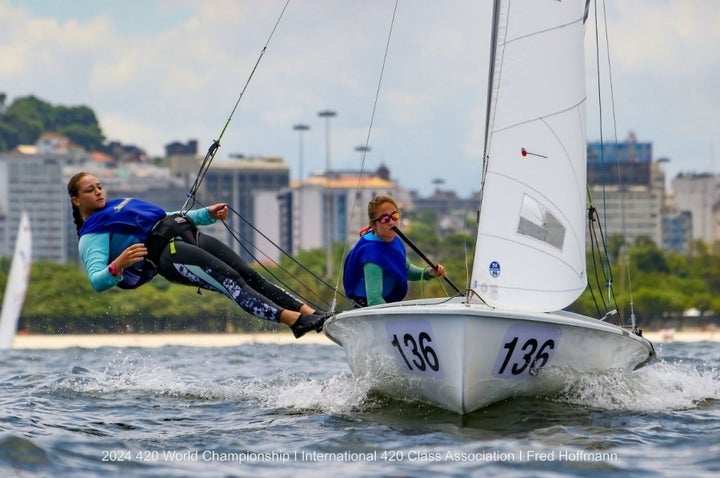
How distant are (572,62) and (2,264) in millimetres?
78430

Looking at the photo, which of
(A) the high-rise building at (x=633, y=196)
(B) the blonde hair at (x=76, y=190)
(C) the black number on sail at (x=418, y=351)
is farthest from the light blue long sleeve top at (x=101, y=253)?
(A) the high-rise building at (x=633, y=196)

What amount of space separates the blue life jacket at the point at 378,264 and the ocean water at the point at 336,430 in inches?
28.2

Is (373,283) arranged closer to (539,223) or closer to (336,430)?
(539,223)

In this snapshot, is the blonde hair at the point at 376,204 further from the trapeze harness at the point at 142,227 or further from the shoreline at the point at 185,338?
the shoreline at the point at 185,338

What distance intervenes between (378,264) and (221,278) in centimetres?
113

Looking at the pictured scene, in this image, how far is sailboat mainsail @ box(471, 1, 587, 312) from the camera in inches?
348

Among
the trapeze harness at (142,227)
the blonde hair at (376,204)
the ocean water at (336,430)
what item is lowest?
the ocean water at (336,430)

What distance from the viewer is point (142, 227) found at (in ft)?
31.5

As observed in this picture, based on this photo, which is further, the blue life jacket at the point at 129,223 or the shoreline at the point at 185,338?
the shoreline at the point at 185,338

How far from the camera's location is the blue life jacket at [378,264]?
9930 mm

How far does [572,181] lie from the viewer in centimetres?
924

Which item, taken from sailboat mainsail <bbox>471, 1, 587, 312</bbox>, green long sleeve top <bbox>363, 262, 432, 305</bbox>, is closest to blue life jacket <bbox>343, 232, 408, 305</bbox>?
green long sleeve top <bbox>363, 262, 432, 305</bbox>

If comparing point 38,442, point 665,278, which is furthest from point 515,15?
point 665,278

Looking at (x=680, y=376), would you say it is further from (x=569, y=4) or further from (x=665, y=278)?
(x=665, y=278)
